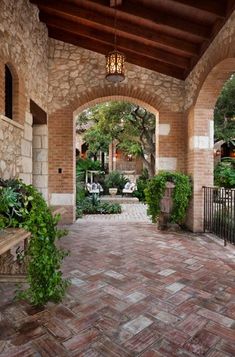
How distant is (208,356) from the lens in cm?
167

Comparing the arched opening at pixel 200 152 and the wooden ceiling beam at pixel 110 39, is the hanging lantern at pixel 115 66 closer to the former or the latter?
the wooden ceiling beam at pixel 110 39

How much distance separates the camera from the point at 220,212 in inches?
192

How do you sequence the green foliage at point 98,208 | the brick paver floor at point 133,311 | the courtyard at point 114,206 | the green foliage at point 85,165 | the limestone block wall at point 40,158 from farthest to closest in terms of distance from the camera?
1. the green foliage at point 85,165
2. the green foliage at point 98,208
3. the limestone block wall at point 40,158
4. the courtyard at point 114,206
5. the brick paver floor at point 133,311

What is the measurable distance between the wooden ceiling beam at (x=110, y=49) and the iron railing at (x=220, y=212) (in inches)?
110

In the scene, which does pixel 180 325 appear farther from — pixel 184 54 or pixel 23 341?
pixel 184 54

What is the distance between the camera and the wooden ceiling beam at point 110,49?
569 centimetres

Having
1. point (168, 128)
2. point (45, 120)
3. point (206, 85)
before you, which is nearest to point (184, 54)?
Answer: point (206, 85)

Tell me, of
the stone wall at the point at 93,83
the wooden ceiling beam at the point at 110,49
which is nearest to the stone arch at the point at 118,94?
the stone wall at the point at 93,83

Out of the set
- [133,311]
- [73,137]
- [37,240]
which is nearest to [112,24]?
[73,137]

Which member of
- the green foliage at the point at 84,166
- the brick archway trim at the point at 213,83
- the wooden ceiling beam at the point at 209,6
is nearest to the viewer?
the wooden ceiling beam at the point at 209,6

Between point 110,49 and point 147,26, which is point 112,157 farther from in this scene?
point 147,26

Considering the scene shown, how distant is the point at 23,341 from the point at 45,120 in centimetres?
495

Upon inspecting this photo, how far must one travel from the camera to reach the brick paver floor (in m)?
1.76

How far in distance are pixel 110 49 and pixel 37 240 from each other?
500 centimetres
